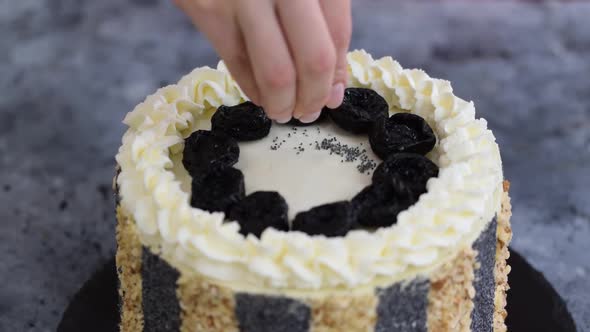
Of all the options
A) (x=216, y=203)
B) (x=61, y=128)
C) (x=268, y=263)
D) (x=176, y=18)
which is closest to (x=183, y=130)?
(x=216, y=203)

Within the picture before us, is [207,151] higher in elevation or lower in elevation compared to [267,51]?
lower

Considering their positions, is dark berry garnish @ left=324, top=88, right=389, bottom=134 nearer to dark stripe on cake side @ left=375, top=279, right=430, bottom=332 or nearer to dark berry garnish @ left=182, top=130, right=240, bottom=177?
dark berry garnish @ left=182, top=130, right=240, bottom=177

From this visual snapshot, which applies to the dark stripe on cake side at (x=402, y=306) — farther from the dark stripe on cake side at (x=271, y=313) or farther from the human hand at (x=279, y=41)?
the human hand at (x=279, y=41)

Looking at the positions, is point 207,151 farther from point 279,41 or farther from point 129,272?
point 279,41

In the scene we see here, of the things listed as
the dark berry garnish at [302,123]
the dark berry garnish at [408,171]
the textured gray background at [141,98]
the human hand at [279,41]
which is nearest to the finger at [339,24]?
the human hand at [279,41]

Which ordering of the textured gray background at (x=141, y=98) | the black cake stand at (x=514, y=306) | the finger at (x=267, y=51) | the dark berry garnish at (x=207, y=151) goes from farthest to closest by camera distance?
the textured gray background at (x=141, y=98) < the black cake stand at (x=514, y=306) < the dark berry garnish at (x=207, y=151) < the finger at (x=267, y=51)

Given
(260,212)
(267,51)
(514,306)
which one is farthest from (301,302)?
(514,306)

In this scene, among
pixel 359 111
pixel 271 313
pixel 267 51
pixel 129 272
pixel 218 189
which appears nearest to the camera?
pixel 267 51

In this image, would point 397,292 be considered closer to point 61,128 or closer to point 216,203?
point 216,203
